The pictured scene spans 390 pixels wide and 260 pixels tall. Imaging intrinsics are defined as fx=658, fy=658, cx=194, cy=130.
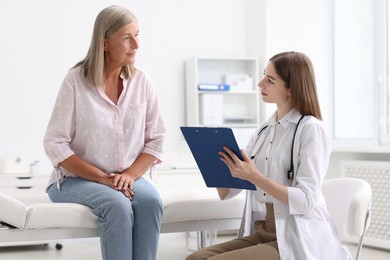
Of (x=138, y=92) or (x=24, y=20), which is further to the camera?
(x=24, y=20)

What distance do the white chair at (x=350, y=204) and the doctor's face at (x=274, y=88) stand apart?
14.6 inches

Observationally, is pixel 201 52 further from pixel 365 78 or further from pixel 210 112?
pixel 365 78

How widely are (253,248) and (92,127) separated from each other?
2.44ft

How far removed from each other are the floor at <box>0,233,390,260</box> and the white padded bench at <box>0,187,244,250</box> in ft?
6.79

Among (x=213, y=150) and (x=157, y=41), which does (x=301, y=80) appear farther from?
(x=157, y=41)

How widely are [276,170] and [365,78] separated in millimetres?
3428

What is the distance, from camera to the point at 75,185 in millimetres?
2324

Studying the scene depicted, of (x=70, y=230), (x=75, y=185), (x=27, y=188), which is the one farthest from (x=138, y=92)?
(x=27, y=188)

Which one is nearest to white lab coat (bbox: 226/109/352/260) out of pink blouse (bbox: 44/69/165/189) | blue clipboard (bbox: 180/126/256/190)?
blue clipboard (bbox: 180/126/256/190)

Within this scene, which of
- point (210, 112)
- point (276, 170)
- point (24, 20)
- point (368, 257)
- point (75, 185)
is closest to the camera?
point (276, 170)

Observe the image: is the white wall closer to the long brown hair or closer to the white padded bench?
the white padded bench

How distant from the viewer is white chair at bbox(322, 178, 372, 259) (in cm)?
212

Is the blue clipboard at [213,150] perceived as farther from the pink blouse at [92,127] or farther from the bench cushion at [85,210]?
the pink blouse at [92,127]

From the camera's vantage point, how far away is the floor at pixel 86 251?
4.47m
